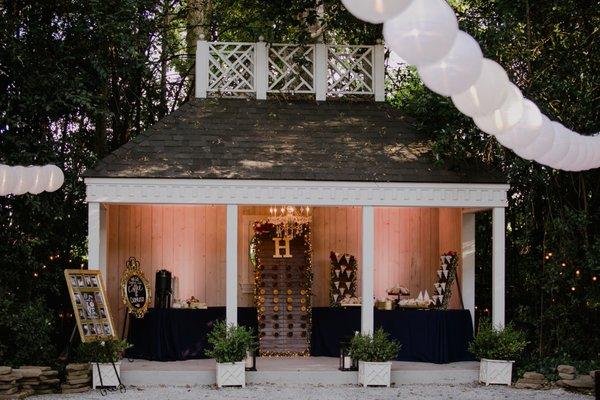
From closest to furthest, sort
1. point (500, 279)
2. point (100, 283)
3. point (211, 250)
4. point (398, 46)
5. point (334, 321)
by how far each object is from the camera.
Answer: point (398, 46) < point (100, 283) < point (500, 279) < point (334, 321) < point (211, 250)

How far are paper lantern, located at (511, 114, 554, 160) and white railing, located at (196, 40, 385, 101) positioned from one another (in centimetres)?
751

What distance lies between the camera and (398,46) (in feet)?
19.8

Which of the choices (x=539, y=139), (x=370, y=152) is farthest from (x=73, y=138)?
(x=539, y=139)

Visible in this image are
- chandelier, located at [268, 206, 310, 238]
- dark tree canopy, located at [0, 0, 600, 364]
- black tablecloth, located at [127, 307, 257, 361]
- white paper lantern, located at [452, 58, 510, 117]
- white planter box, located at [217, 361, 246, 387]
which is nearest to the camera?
white paper lantern, located at [452, 58, 510, 117]

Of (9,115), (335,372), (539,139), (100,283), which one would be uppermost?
(9,115)

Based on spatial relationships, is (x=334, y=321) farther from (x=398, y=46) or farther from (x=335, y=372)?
(x=398, y=46)

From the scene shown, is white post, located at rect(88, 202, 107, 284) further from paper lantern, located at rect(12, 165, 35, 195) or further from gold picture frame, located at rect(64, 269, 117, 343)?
paper lantern, located at rect(12, 165, 35, 195)

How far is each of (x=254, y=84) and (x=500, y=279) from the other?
4.62 meters

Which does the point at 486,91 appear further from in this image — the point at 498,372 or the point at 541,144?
the point at 498,372

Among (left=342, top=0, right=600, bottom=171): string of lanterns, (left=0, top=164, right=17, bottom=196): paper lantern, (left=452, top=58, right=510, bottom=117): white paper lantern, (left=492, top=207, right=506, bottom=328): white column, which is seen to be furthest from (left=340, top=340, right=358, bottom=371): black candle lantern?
(left=452, top=58, right=510, bottom=117): white paper lantern

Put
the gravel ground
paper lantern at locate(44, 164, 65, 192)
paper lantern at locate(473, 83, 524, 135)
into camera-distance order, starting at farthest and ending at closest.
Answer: the gravel ground, paper lantern at locate(44, 164, 65, 192), paper lantern at locate(473, 83, 524, 135)

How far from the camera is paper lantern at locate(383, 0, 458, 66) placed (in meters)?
5.69

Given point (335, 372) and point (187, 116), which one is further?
point (187, 116)

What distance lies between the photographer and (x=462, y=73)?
20.7 ft
